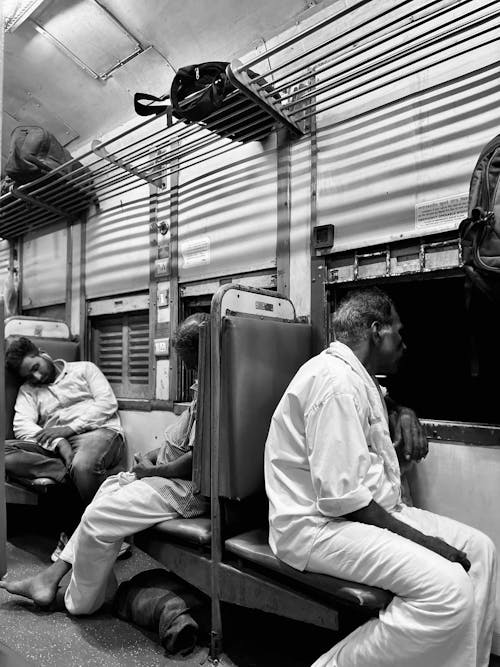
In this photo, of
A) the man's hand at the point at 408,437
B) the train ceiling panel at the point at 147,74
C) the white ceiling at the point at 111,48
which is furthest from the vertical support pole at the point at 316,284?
the train ceiling panel at the point at 147,74

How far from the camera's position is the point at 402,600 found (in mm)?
1730

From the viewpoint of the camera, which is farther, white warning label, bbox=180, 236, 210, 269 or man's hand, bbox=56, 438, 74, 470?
white warning label, bbox=180, 236, 210, 269

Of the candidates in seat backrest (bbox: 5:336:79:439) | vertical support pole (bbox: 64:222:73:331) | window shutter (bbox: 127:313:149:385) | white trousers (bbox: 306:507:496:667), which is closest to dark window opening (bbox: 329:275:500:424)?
white trousers (bbox: 306:507:496:667)

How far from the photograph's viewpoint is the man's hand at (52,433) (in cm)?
375

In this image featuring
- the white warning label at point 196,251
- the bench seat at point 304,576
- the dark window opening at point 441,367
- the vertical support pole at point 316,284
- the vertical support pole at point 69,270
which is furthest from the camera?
the vertical support pole at point 69,270

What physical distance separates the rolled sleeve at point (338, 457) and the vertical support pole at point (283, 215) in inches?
53.6

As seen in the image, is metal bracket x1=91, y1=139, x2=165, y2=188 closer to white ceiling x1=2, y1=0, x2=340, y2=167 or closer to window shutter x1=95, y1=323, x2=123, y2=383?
white ceiling x1=2, y1=0, x2=340, y2=167

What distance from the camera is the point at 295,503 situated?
6.42ft

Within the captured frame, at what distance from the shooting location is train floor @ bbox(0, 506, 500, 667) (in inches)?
86.9

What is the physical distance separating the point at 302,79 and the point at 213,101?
0.52 m

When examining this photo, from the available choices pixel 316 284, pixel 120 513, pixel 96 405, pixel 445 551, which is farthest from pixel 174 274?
pixel 445 551

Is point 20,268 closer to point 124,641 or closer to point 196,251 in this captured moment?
point 196,251

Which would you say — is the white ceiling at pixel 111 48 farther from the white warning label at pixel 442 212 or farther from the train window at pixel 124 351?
the train window at pixel 124 351

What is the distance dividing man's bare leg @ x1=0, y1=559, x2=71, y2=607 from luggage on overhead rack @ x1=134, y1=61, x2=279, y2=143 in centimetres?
252
